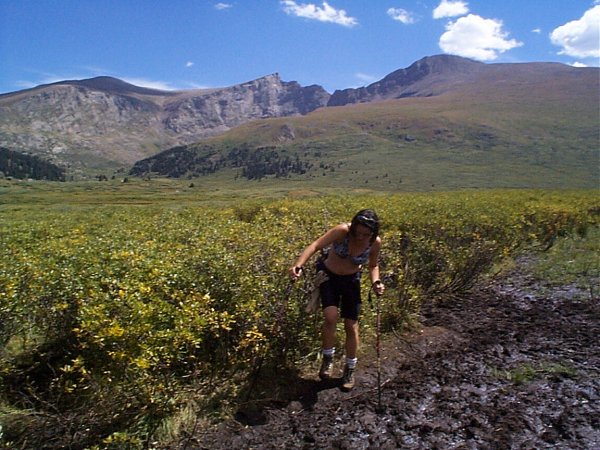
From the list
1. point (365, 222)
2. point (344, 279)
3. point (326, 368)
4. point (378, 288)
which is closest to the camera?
point (365, 222)

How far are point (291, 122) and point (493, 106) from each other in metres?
79.8

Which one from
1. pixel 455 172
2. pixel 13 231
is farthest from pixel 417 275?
pixel 455 172

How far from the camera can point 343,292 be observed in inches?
180

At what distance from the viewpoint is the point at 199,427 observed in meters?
3.80

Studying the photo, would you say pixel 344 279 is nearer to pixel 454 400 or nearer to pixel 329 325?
pixel 329 325

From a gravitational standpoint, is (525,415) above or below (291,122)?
below

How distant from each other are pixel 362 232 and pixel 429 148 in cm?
14099

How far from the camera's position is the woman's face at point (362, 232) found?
14.0ft

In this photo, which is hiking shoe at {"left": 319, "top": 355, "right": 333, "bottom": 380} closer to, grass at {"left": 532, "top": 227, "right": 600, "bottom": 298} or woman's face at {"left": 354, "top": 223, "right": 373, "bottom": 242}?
woman's face at {"left": 354, "top": 223, "right": 373, "bottom": 242}

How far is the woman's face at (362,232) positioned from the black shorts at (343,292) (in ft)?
1.43

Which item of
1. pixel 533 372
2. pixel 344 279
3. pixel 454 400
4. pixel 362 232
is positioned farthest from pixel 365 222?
pixel 533 372

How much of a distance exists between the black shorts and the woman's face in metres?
0.44

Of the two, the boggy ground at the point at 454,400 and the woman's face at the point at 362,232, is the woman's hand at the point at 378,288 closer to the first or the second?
the woman's face at the point at 362,232

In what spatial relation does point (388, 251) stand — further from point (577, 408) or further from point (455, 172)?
point (455, 172)
